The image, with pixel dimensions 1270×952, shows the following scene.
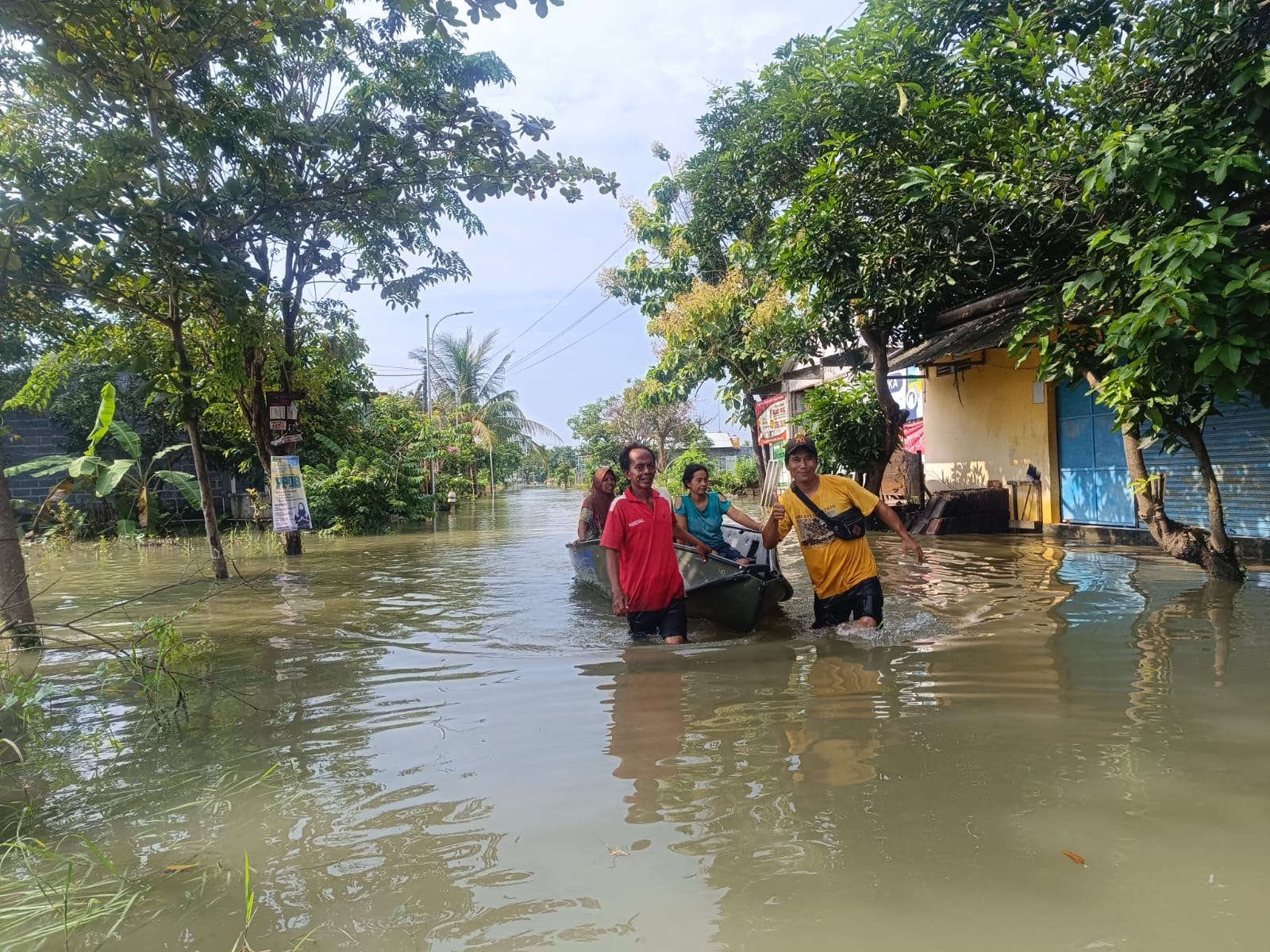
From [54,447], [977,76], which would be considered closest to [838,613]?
[977,76]

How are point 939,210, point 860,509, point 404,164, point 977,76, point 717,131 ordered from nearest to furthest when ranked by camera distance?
point 860,509
point 404,164
point 939,210
point 977,76
point 717,131

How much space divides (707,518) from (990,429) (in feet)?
30.1

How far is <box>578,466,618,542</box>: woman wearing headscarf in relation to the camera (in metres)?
8.62

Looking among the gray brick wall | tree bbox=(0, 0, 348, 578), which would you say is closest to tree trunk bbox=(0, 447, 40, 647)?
tree bbox=(0, 0, 348, 578)

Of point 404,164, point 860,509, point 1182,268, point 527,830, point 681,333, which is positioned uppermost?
point 681,333

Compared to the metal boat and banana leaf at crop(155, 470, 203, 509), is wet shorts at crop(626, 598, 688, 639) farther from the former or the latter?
banana leaf at crop(155, 470, 203, 509)

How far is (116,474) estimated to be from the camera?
16.3 metres

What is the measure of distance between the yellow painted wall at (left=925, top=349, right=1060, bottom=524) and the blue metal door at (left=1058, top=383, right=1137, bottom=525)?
0.55ft

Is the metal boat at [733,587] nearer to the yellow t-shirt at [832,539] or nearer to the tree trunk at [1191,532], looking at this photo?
the yellow t-shirt at [832,539]

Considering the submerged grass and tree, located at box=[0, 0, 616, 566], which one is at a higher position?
tree, located at box=[0, 0, 616, 566]

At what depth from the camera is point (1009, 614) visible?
6703 mm

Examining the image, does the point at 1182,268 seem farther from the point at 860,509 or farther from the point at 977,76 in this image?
the point at 977,76

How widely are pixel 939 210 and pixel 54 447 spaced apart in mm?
20798

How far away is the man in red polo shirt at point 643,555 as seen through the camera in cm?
534
